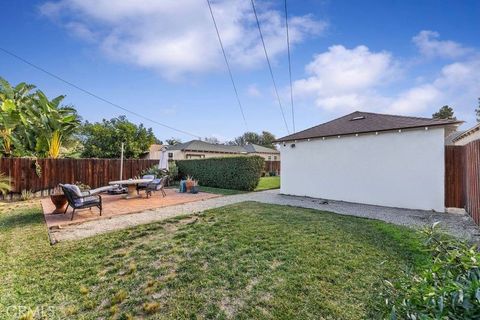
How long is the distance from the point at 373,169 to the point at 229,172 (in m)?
8.40

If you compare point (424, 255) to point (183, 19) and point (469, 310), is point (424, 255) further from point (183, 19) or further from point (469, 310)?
point (183, 19)

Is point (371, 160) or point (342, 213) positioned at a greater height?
point (371, 160)

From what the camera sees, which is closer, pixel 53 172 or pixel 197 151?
pixel 53 172

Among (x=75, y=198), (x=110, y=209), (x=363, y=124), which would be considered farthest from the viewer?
(x=363, y=124)

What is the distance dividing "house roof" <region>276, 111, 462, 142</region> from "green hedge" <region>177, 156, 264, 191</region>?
2.58m

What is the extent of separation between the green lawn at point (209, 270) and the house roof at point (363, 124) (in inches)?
188

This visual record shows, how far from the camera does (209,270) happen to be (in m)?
4.18

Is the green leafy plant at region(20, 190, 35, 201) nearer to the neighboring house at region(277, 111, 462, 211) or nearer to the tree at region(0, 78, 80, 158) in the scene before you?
the tree at region(0, 78, 80, 158)

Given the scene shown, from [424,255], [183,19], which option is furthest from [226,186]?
[424,255]

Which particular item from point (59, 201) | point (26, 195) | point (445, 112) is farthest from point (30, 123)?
point (445, 112)

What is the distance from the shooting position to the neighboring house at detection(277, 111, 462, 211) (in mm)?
8898

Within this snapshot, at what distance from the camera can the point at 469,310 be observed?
1.11m

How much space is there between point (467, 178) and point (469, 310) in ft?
29.3

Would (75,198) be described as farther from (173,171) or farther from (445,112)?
(445,112)
